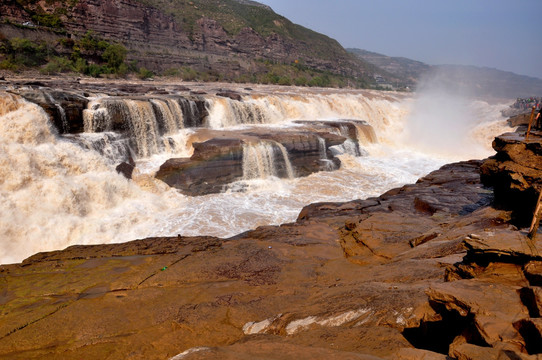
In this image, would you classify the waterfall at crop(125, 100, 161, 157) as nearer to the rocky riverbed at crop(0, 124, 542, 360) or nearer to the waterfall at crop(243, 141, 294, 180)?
the waterfall at crop(243, 141, 294, 180)

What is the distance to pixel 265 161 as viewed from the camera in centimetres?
1450

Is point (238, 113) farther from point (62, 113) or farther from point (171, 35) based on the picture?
point (171, 35)

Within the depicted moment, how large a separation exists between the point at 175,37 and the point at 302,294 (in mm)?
60565

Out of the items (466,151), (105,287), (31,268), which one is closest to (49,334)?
(105,287)

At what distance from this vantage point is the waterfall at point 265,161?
14.2 m

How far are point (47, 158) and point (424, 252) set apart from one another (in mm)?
11286

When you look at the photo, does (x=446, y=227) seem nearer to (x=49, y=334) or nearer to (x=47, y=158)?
(x=49, y=334)

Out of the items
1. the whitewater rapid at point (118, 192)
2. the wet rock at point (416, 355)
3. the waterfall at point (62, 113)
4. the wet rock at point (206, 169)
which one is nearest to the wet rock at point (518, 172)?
the wet rock at point (416, 355)

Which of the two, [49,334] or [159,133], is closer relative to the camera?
[49,334]

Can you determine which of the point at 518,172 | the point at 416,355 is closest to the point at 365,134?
the point at 518,172

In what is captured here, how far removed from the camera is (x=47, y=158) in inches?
441

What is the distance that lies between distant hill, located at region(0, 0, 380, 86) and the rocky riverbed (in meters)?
28.9

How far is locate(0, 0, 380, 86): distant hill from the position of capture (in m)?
35.4

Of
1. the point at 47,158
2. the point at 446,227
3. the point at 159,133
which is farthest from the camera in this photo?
the point at 159,133
